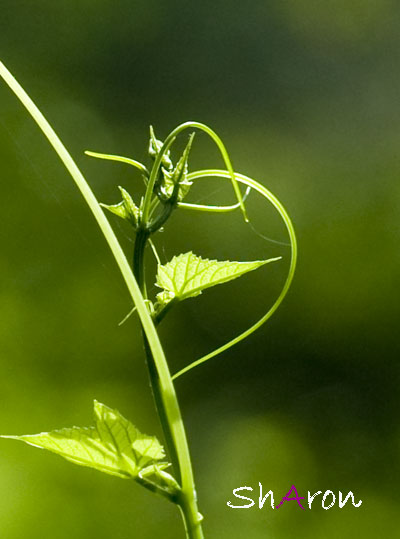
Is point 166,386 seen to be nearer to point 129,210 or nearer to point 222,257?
point 129,210

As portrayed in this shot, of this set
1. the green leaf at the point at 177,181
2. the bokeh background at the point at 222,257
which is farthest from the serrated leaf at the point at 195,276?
the bokeh background at the point at 222,257

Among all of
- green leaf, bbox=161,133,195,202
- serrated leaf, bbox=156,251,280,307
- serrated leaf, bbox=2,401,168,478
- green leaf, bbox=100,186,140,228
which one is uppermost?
green leaf, bbox=161,133,195,202

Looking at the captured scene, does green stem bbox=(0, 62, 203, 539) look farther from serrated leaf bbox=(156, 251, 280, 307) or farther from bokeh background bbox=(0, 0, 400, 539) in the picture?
bokeh background bbox=(0, 0, 400, 539)

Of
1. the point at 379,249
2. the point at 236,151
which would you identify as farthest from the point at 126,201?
the point at 236,151

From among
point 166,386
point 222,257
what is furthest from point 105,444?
point 222,257

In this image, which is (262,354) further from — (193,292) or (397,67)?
(193,292)

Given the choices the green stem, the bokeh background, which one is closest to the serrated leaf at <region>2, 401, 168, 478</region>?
the green stem
